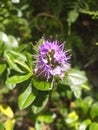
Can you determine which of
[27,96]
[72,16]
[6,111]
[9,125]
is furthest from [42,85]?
[72,16]

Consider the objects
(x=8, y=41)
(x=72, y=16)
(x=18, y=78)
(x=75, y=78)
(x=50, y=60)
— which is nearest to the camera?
(x=50, y=60)

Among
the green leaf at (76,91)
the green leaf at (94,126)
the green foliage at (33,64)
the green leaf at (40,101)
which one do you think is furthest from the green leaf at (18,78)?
the green leaf at (94,126)

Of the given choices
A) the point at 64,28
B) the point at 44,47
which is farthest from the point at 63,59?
the point at 64,28

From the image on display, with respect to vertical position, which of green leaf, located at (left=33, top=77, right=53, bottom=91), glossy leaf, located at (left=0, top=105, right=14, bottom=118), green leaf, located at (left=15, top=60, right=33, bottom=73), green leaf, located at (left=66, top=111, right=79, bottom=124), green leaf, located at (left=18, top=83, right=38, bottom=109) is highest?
green leaf, located at (left=15, top=60, right=33, bottom=73)

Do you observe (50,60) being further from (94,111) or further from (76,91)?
(94,111)

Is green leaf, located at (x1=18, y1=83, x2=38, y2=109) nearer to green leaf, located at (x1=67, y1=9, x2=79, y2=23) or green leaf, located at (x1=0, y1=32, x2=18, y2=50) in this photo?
green leaf, located at (x1=0, y1=32, x2=18, y2=50)

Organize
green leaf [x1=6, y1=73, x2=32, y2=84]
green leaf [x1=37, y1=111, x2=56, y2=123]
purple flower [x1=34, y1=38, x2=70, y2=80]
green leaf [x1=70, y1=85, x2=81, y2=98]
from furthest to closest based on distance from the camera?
green leaf [x1=37, y1=111, x2=56, y2=123], green leaf [x1=70, y1=85, x2=81, y2=98], green leaf [x1=6, y1=73, x2=32, y2=84], purple flower [x1=34, y1=38, x2=70, y2=80]

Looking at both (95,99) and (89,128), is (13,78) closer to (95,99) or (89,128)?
(89,128)

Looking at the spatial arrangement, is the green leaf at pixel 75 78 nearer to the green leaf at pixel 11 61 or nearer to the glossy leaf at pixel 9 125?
the green leaf at pixel 11 61

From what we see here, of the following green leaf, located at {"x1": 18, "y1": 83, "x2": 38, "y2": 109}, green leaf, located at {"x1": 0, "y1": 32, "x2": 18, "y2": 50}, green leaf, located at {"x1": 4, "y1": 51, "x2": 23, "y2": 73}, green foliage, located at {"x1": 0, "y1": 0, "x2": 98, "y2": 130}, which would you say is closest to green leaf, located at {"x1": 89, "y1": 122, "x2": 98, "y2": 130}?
green foliage, located at {"x1": 0, "y1": 0, "x2": 98, "y2": 130}
